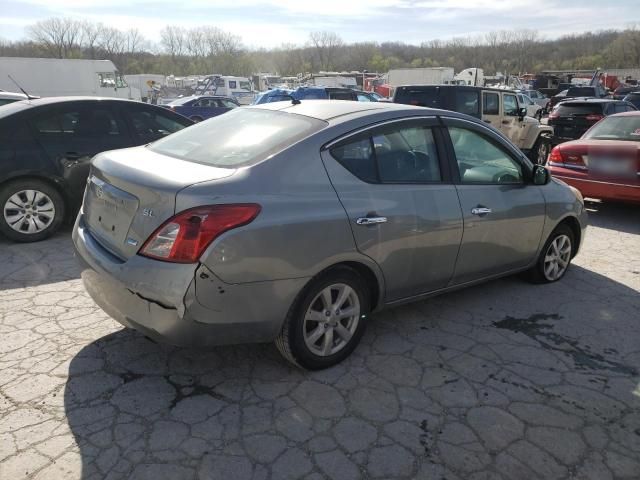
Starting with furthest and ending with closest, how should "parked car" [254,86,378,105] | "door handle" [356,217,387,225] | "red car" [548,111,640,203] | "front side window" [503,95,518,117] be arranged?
1. "parked car" [254,86,378,105]
2. "front side window" [503,95,518,117]
3. "red car" [548,111,640,203]
4. "door handle" [356,217,387,225]

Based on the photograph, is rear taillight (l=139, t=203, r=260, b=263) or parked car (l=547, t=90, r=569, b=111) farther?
parked car (l=547, t=90, r=569, b=111)

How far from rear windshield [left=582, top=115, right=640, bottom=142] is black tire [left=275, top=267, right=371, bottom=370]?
19.8ft

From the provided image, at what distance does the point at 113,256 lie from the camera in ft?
9.14

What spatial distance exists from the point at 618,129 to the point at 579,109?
20.7ft

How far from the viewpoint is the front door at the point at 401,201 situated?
118 inches

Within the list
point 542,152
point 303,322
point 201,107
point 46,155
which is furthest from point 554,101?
point 303,322

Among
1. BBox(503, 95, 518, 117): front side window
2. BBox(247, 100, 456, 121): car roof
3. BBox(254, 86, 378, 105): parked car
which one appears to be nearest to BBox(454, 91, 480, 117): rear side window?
BBox(503, 95, 518, 117): front side window

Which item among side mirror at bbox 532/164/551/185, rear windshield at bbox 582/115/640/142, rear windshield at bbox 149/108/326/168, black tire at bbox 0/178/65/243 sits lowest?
black tire at bbox 0/178/65/243

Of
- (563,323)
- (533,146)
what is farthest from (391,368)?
(533,146)

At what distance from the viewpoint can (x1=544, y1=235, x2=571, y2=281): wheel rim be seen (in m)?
4.59

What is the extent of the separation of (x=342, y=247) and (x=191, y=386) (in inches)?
46.2

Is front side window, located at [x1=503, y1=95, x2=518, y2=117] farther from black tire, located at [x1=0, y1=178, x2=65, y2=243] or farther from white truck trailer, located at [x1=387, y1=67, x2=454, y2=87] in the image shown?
white truck trailer, located at [x1=387, y1=67, x2=454, y2=87]

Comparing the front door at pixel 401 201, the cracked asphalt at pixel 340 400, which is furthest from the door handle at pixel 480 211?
the cracked asphalt at pixel 340 400

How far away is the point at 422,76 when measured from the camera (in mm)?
43219
